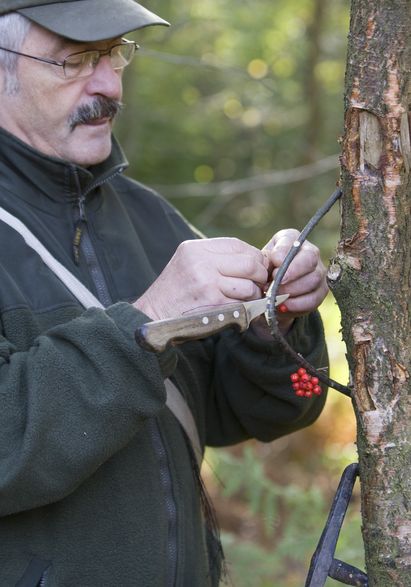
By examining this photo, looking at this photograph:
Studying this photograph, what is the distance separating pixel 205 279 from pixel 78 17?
98cm

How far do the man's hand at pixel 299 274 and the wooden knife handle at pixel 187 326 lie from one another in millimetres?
296

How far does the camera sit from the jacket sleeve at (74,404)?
1.90 meters

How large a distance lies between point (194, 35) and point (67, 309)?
645cm

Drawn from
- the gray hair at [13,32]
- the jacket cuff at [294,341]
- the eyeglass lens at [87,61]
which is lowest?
the jacket cuff at [294,341]

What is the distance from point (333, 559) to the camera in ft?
6.16

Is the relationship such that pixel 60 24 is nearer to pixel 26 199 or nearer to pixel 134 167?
pixel 26 199

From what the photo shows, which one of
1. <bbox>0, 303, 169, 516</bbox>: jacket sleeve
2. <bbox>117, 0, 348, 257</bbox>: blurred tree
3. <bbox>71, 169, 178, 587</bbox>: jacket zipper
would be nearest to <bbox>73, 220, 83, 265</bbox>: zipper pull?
<bbox>71, 169, 178, 587</bbox>: jacket zipper

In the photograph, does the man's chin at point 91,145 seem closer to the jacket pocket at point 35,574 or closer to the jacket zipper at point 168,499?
the jacket zipper at point 168,499

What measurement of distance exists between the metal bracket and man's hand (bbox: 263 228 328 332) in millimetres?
484

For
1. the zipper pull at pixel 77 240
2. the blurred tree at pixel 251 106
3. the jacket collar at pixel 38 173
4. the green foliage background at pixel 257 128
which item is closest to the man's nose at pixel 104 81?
the jacket collar at pixel 38 173

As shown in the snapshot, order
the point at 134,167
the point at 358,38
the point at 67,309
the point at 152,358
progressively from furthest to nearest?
the point at 134,167 → the point at 67,309 → the point at 152,358 → the point at 358,38

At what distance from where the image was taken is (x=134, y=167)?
807cm

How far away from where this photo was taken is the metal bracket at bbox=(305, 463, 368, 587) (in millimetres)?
1864

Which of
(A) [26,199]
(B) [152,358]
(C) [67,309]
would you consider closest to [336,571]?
(B) [152,358]
